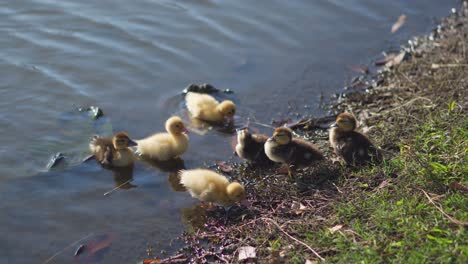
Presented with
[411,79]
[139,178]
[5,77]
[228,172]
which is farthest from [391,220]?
[5,77]

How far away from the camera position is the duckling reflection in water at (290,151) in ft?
19.6

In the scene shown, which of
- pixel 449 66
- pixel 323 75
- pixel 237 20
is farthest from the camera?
pixel 237 20

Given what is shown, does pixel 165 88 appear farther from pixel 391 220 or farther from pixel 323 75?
pixel 391 220

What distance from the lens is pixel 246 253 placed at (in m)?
4.97

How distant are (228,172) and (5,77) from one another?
9.32 ft

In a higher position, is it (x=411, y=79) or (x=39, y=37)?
(x=411, y=79)

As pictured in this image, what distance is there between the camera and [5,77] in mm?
7605

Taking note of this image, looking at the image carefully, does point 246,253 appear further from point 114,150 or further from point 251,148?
point 114,150

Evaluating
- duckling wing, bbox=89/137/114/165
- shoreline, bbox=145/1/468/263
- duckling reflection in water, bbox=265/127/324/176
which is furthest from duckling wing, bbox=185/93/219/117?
duckling reflection in water, bbox=265/127/324/176

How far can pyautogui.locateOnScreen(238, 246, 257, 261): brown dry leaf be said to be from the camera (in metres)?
4.91

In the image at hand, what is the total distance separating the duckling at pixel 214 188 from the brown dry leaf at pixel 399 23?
15.2ft

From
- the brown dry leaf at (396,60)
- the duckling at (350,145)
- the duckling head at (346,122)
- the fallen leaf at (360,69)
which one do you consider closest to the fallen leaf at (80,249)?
the duckling at (350,145)

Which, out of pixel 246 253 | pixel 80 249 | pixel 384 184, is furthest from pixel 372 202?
pixel 80 249

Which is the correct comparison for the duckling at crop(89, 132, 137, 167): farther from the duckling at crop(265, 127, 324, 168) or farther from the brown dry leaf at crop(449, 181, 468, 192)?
the brown dry leaf at crop(449, 181, 468, 192)
